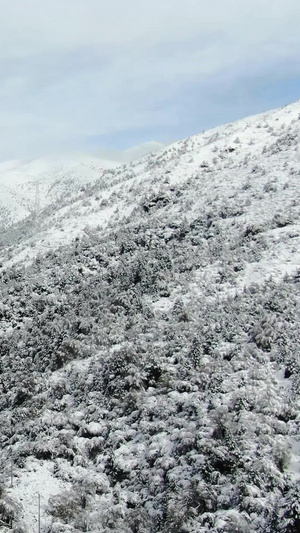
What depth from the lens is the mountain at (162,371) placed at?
12156mm

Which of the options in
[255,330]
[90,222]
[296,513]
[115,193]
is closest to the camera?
[296,513]

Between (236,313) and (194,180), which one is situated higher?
(194,180)

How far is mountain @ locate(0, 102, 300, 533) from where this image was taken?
1216 centimetres

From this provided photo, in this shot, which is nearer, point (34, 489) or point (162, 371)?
point (34, 489)

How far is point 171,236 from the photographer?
29781mm

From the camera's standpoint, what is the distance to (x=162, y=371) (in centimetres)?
1697

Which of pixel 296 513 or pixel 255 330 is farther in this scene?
pixel 255 330

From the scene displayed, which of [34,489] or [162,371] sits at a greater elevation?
[162,371]

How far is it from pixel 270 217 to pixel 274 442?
58.3 ft

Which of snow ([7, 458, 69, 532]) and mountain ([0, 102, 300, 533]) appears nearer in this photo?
mountain ([0, 102, 300, 533])

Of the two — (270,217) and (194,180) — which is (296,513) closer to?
(270,217)

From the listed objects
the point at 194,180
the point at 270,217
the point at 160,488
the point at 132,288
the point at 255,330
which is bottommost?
the point at 160,488

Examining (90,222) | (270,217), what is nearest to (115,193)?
(90,222)

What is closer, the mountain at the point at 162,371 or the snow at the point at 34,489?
the mountain at the point at 162,371
